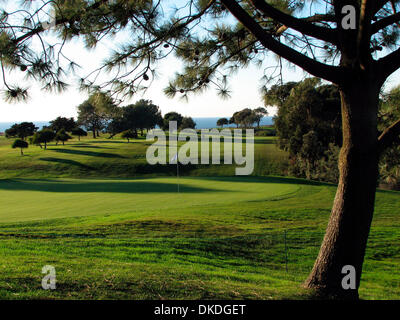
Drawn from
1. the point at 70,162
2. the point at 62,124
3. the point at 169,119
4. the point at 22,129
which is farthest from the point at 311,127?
the point at 62,124

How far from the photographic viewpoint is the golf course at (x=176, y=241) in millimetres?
4508

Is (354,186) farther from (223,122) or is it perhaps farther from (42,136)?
(223,122)

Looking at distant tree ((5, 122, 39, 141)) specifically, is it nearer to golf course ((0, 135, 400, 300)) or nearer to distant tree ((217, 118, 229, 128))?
golf course ((0, 135, 400, 300))

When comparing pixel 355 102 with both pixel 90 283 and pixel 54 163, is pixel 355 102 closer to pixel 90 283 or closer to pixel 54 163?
pixel 90 283

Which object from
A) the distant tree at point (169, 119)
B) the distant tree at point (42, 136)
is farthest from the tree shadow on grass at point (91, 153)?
the distant tree at point (169, 119)

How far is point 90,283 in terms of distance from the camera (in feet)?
14.2

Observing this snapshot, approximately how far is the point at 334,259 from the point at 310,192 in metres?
15.3

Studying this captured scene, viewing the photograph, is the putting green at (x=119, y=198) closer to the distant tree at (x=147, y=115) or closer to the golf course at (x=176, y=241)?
the golf course at (x=176, y=241)

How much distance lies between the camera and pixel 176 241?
328 inches

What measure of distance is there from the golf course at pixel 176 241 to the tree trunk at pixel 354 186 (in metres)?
0.63

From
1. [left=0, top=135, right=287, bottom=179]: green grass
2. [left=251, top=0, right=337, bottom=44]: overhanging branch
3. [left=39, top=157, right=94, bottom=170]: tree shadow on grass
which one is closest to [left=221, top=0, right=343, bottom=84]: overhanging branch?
[left=251, top=0, right=337, bottom=44]: overhanging branch
